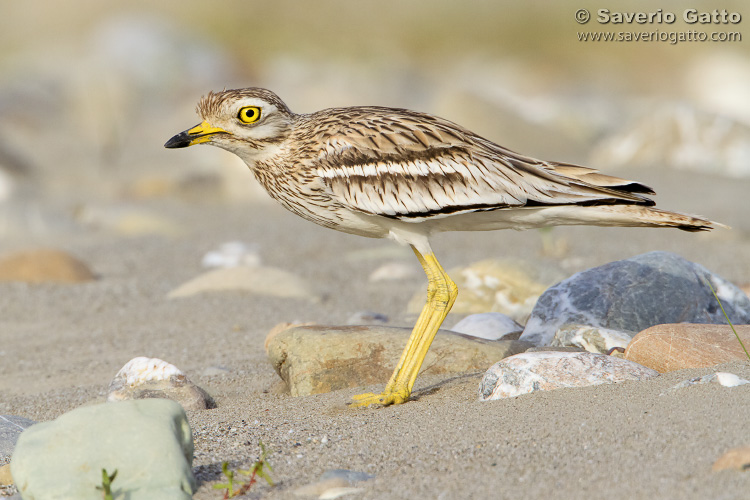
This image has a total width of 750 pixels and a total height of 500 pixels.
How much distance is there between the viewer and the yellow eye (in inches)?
169

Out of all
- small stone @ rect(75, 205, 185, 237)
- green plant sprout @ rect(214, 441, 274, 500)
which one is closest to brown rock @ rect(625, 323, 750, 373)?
green plant sprout @ rect(214, 441, 274, 500)

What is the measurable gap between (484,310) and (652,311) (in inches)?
59.7

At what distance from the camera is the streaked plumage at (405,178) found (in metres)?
4.07

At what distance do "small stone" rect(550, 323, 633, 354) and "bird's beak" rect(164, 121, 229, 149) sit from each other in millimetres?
1971

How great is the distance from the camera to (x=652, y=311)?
4.80m

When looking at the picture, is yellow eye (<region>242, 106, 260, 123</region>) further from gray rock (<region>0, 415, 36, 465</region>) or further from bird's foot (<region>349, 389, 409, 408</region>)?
gray rock (<region>0, 415, 36, 465</region>)

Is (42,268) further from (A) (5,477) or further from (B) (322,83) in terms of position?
(B) (322,83)

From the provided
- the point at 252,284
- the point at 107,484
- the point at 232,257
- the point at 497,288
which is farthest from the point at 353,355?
the point at 232,257

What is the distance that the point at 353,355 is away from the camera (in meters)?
4.45

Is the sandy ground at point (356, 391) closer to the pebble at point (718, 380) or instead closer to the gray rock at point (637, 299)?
the pebble at point (718, 380)

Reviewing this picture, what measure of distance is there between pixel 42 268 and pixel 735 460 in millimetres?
6043

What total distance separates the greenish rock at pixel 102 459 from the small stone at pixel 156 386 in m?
1.31

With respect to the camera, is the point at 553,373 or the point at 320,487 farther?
the point at 553,373

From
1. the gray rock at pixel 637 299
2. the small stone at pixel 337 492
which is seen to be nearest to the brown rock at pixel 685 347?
the gray rock at pixel 637 299
